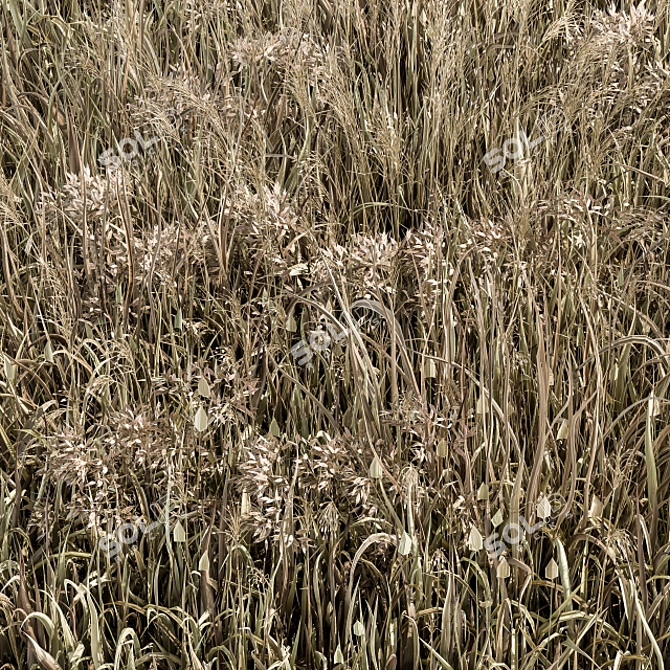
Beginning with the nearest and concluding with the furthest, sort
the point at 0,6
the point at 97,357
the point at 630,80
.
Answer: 1. the point at 97,357
2. the point at 630,80
3. the point at 0,6

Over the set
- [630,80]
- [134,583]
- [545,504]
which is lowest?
[134,583]

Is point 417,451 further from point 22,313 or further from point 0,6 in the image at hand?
point 0,6

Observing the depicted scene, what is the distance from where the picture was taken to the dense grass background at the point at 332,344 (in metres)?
1.25

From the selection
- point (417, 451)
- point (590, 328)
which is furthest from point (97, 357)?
point (590, 328)

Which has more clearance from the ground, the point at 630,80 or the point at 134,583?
the point at 630,80

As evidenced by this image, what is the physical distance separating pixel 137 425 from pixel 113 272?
394mm

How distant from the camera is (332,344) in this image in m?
1.46

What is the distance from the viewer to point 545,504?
122 cm

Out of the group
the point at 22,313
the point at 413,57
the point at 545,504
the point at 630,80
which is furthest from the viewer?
the point at 413,57

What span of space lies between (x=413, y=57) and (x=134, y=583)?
3.82ft

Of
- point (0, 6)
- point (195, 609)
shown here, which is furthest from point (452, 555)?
point (0, 6)

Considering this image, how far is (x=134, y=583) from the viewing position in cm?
134

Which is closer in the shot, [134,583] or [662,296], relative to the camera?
[134,583]

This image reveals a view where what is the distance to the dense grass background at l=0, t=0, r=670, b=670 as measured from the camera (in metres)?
1.25
